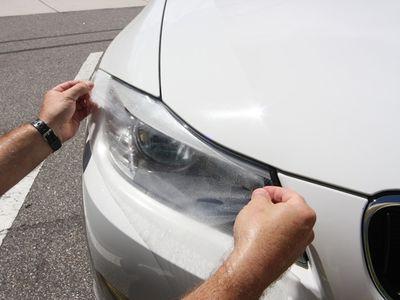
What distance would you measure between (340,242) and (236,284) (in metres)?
0.30

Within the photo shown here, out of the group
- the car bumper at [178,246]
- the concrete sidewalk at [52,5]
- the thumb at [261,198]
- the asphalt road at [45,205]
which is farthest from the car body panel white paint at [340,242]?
the concrete sidewalk at [52,5]

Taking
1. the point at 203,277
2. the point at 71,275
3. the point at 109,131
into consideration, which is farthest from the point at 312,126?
the point at 71,275

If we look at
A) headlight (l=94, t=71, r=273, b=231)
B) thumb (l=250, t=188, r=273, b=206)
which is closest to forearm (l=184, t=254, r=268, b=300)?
thumb (l=250, t=188, r=273, b=206)

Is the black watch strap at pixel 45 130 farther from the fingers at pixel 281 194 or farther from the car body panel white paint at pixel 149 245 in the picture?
the fingers at pixel 281 194

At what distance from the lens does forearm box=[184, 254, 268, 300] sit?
37.5 inches

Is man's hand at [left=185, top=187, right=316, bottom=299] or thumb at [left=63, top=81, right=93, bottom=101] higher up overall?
thumb at [left=63, top=81, right=93, bottom=101]

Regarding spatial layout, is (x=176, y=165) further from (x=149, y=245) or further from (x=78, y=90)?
(x=78, y=90)

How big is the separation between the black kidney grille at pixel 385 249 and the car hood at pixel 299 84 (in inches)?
3.3

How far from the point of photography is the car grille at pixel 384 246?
109 centimetres

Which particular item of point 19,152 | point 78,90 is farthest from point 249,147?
point 19,152

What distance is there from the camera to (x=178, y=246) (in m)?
1.20

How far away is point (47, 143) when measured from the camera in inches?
66.2

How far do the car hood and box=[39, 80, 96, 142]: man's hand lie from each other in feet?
1.18

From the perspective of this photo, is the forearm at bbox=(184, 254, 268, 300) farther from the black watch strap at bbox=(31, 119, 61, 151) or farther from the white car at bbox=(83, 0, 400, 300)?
the black watch strap at bbox=(31, 119, 61, 151)
